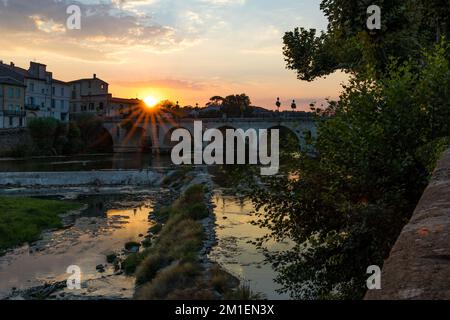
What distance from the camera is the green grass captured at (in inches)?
1027

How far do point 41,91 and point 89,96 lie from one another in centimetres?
1877

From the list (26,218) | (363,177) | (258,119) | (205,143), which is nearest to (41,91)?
(205,143)

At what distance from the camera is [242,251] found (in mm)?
21672

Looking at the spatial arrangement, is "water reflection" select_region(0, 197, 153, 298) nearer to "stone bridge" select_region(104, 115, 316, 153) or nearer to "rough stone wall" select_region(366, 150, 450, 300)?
"rough stone wall" select_region(366, 150, 450, 300)

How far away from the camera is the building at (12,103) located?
8319 centimetres

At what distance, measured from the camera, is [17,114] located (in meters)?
86.4

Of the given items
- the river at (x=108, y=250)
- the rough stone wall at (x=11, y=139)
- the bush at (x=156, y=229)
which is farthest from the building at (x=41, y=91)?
the bush at (x=156, y=229)

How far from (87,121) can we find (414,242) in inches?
3631

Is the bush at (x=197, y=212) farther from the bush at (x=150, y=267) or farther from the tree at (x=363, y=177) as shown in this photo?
the tree at (x=363, y=177)

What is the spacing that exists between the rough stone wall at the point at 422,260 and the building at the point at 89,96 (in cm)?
11106

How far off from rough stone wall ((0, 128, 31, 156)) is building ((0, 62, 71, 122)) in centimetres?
1333

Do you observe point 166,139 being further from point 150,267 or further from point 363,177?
point 363,177

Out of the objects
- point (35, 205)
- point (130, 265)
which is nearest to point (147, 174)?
point (35, 205)
